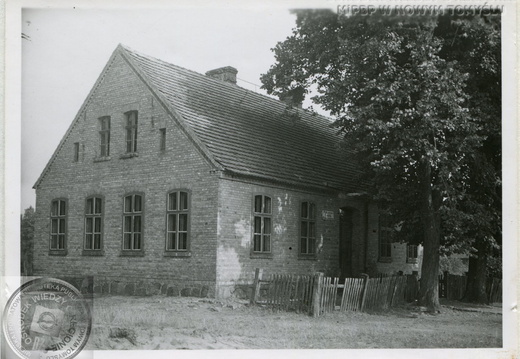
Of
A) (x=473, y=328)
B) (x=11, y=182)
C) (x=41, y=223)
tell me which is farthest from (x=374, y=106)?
(x=41, y=223)

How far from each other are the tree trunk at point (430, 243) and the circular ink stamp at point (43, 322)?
10598mm

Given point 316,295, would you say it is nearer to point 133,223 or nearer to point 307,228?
point 307,228

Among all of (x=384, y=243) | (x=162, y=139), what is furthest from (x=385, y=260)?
(x=162, y=139)

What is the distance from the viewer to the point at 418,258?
88.4 ft

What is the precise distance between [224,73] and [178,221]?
7.51 metres

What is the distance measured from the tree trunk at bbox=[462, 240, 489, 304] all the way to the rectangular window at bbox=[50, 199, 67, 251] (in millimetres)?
13674

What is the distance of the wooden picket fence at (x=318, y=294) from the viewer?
14.8m

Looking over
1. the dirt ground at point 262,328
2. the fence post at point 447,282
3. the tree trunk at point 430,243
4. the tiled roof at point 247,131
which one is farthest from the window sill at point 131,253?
the fence post at point 447,282

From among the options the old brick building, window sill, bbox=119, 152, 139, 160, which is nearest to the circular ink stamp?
the old brick building

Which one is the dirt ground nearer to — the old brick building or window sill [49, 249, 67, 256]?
the old brick building

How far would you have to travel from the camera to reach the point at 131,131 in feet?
61.4
